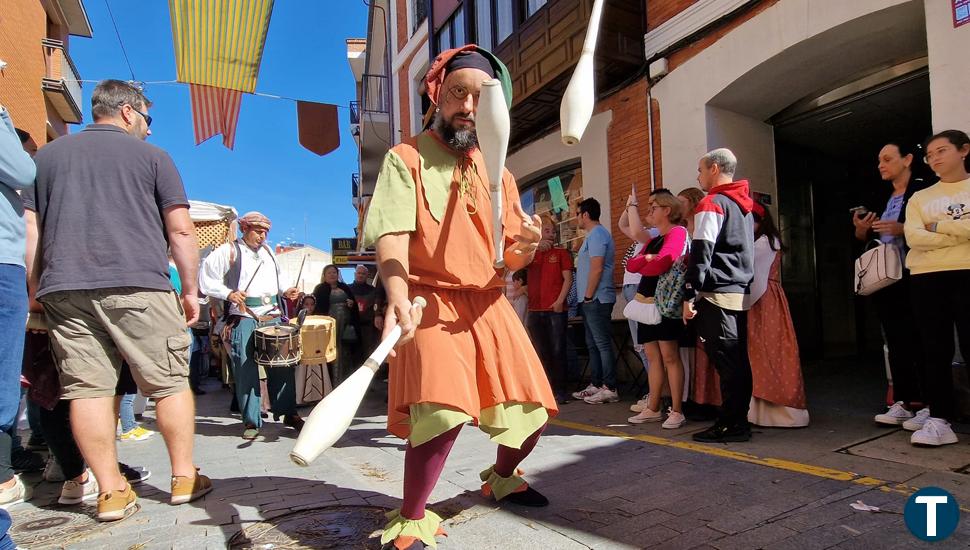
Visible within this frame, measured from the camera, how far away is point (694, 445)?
3.71m

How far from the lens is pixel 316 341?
491cm

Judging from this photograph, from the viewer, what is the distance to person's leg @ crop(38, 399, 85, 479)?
10.1 ft

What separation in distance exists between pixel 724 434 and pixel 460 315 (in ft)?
8.11

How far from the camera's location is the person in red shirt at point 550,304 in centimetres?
615

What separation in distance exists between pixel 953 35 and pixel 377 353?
4986mm

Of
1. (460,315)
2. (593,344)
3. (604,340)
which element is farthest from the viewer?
(593,344)

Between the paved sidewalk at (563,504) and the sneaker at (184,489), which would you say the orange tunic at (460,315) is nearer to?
the paved sidewalk at (563,504)

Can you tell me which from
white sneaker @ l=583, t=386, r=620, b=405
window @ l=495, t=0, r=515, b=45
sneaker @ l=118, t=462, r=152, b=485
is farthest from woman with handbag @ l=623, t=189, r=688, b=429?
window @ l=495, t=0, r=515, b=45

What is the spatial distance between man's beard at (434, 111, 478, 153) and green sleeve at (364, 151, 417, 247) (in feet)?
0.70

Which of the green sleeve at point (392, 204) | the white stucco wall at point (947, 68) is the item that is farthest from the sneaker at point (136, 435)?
the white stucco wall at point (947, 68)

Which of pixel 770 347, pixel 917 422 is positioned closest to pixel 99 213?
pixel 770 347

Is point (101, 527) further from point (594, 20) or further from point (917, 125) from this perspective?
point (917, 125)

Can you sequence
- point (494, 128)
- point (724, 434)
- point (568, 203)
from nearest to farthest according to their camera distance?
1. point (494, 128)
2. point (724, 434)
3. point (568, 203)

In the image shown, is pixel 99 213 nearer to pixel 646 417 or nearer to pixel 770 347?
pixel 646 417
